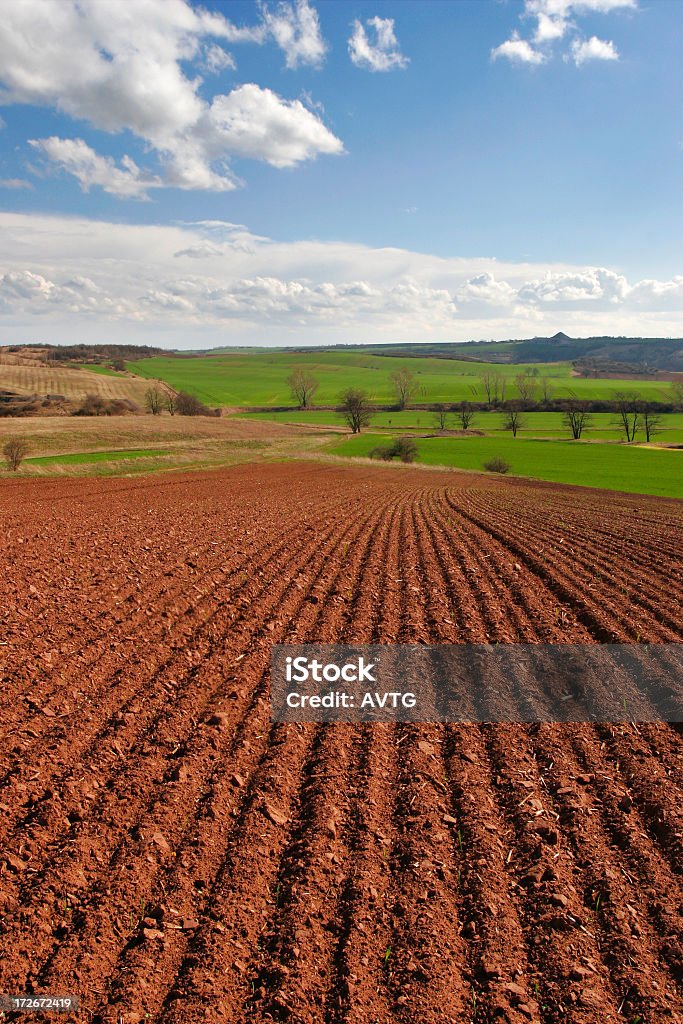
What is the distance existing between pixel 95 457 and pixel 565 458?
152 feet

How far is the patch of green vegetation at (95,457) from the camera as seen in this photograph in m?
44.3

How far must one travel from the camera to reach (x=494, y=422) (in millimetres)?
102500

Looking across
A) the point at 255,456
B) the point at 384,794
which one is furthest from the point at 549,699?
the point at 255,456

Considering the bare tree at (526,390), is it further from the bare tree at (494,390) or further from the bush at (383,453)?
the bush at (383,453)

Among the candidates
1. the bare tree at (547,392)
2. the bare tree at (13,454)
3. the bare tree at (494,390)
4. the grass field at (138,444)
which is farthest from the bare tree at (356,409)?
the bare tree at (547,392)

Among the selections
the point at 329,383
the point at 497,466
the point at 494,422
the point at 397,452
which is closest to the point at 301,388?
the point at 494,422

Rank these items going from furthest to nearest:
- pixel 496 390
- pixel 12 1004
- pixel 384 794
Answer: pixel 496 390 < pixel 384 794 < pixel 12 1004

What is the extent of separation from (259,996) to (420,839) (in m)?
2.04

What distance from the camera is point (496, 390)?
13188 cm

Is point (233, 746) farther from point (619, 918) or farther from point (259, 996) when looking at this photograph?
point (619, 918)

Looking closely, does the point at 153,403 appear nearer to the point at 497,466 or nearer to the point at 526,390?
the point at 497,466

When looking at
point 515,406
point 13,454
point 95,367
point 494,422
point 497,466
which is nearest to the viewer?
point 13,454

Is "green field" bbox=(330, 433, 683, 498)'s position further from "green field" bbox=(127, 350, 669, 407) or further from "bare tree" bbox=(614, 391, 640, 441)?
"green field" bbox=(127, 350, 669, 407)

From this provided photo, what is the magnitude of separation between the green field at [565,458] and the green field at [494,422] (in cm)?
1046
